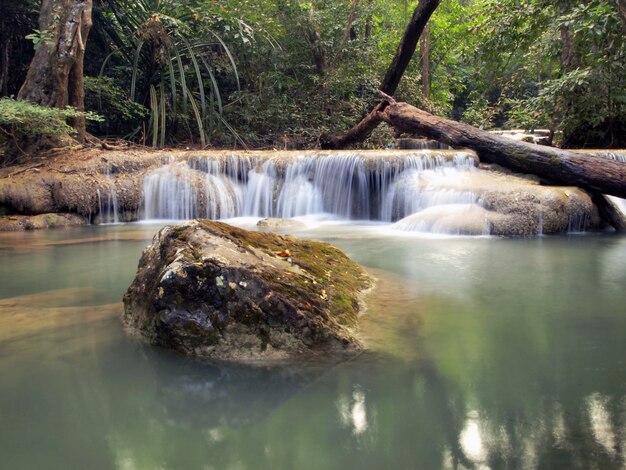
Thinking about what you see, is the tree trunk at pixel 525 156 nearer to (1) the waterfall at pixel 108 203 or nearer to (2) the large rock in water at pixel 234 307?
(1) the waterfall at pixel 108 203

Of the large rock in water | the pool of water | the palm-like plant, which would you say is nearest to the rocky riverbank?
the palm-like plant

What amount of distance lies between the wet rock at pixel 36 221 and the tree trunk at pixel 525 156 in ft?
21.8

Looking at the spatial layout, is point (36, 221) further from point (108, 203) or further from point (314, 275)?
point (314, 275)

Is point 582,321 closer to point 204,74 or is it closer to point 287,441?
point 287,441

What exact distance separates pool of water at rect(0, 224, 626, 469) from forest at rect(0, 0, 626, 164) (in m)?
6.15

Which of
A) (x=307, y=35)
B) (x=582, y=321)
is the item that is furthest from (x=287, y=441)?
(x=307, y=35)

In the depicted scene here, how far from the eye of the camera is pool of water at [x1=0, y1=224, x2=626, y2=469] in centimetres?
201

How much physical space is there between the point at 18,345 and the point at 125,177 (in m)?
7.75

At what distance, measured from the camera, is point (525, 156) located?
29.8 feet

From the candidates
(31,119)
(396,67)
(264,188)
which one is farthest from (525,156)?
(31,119)

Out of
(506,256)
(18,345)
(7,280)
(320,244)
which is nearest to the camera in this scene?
(18,345)

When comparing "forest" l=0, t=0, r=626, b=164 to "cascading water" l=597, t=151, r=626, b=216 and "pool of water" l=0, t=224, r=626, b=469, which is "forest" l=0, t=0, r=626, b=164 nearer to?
"cascading water" l=597, t=151, r=626, b=216

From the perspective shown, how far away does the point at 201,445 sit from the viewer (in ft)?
6.84

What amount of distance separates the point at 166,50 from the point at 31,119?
13.4 ft
